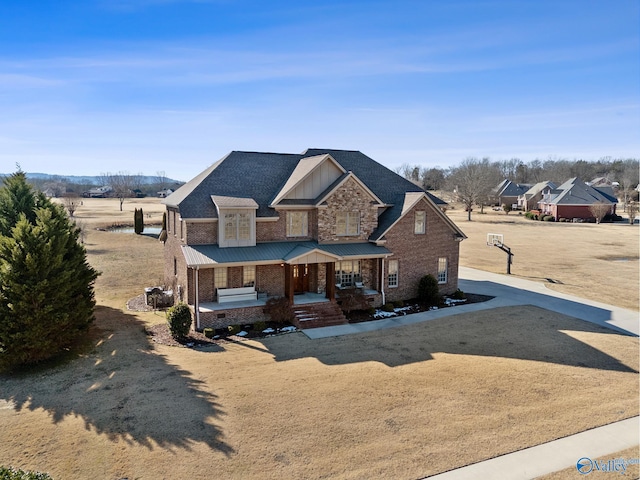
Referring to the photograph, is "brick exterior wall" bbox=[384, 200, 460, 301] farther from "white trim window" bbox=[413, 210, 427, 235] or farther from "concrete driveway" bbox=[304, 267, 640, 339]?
"concrete driveway" bbox=[304, 267, 640, 339]

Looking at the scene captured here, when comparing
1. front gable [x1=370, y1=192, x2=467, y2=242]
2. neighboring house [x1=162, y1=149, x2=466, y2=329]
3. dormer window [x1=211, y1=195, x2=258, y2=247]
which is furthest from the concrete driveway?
dormer window [x1=211, y1=195, x2=258, y2=247]

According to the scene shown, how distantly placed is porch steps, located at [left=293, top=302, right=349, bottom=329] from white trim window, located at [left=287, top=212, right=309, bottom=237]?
15.5 feet

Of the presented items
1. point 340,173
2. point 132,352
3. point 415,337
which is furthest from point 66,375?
point 340,173

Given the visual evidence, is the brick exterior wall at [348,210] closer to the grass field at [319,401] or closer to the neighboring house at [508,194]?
the grass field at [319,401]

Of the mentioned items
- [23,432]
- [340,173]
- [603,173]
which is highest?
[603,173]

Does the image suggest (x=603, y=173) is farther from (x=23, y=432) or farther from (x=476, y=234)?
(x=23, y=432)

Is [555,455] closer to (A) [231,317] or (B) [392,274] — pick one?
(A) [231,317]

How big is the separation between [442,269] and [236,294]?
14034mm

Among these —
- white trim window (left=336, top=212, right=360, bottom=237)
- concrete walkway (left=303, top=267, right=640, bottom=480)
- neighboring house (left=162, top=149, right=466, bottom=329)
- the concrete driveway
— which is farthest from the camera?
white trim window (left=336, top=212, right=360, bottom=237)

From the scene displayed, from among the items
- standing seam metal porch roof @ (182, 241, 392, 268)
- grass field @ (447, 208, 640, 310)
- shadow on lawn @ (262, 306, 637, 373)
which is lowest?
shadow on lawn @ (262, 306, 637, 373)

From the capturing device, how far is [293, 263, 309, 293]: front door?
25375mm

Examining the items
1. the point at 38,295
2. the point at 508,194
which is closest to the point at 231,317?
the point at 38,295

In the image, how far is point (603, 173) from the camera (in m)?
158

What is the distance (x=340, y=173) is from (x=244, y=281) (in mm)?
8950
